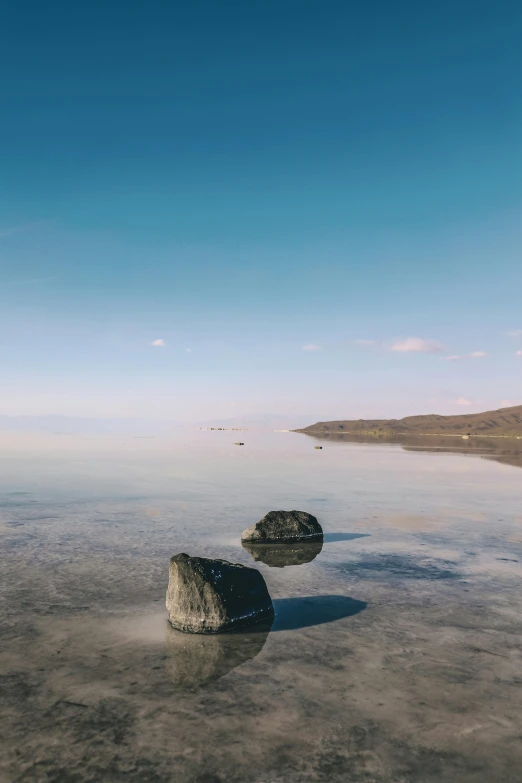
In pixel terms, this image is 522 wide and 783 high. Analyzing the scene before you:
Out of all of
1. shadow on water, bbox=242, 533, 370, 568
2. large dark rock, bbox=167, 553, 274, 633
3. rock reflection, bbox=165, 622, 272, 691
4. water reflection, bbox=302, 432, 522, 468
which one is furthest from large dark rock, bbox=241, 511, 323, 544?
water reflection, bbox=302, 432, 522, 468

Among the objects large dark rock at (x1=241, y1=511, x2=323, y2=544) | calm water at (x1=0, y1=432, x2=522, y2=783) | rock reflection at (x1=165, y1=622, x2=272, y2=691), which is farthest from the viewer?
large dark rock at (x1=241, y1=511, x2=323, y2=544)

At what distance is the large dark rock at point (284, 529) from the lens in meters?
17.5

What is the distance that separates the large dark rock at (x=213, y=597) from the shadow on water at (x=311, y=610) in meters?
0.40

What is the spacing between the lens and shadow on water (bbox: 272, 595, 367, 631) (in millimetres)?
10242

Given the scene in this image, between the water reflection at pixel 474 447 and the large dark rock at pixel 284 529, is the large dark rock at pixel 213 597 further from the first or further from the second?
the water reflection at pixel 474 447

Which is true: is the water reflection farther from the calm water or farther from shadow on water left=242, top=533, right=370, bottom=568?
the calm water

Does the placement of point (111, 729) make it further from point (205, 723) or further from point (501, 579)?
point (501, 579)

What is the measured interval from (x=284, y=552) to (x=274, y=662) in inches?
316

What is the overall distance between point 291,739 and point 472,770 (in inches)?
78.0

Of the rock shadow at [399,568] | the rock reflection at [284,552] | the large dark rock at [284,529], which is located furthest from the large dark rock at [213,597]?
the large dark rock at [284,529]

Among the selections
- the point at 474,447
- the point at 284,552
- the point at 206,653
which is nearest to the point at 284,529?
the point at 284,552

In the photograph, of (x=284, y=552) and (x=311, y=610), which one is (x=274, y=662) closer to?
(x=311, y=610)

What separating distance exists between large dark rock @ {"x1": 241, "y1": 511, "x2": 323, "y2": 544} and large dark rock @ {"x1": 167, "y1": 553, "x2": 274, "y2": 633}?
267 inches

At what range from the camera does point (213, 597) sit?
32.8 feet
